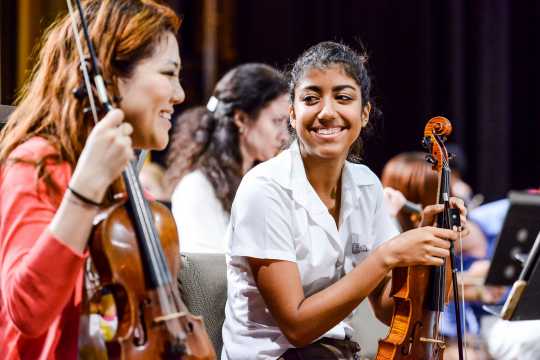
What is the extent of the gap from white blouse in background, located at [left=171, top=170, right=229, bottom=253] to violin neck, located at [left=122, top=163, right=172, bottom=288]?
1.52 metres

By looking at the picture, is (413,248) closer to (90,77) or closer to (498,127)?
(90,77)

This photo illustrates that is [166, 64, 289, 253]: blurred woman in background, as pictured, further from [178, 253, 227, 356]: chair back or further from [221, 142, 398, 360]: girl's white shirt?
[221, 142, 398, 360]: girl's white shirt

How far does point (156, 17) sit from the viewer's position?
1.30m

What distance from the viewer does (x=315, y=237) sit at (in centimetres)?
168

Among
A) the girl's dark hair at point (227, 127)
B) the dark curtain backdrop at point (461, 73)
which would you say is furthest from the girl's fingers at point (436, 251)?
the dark curtain backdrop at point (461, 73)

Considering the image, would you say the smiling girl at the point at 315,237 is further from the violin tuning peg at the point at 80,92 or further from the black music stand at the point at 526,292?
the violin tuning peg at the point at 80,92

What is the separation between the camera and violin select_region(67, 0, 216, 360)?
1080 mm

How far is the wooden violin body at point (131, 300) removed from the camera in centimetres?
108

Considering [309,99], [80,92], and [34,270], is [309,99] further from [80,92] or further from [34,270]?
[34,270]

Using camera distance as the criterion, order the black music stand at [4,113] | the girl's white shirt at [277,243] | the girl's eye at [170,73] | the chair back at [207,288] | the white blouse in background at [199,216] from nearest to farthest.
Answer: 1. the girl's eye at [170,73]
2. the black music stand at [4,113]
3. the girl's white shirt at [277,243]
4. the chair back at [207,288]
5. the white blouse in background at [199,216]

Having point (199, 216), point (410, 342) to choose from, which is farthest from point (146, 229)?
point (199, 216)

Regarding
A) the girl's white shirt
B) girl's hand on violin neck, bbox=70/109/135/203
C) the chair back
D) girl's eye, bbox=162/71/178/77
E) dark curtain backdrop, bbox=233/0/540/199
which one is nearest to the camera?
girl's hand on violin neck, bbox=70/109/135/203

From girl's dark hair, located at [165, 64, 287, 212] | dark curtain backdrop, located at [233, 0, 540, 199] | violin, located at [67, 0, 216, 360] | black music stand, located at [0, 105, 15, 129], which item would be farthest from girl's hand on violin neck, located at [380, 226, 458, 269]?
dark curtain backdrop, located at [233, 0, 540, 199]

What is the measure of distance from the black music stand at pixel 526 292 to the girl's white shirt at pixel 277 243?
0.38 meters
